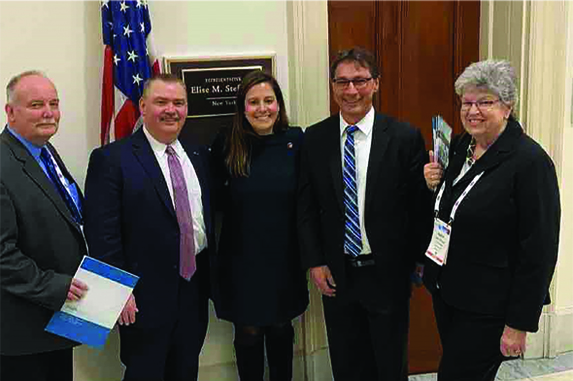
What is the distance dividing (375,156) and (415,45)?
1111mm

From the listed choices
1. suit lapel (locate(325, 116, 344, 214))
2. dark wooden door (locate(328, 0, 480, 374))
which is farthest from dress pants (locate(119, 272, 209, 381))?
dark wooden door (locate(328, 0, 480, 374))

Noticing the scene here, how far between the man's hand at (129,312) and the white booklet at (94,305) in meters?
0.09

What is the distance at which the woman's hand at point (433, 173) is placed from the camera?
7.33ft

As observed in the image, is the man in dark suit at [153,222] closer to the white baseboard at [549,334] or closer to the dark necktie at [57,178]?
the dark necktie at [57,178]

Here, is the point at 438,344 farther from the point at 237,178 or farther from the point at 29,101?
the point at 29,101

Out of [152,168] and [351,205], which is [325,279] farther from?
[152,168]

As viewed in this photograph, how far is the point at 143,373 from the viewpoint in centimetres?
236

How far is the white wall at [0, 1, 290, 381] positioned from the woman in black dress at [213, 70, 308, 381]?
0.38 metres

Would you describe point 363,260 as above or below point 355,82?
below

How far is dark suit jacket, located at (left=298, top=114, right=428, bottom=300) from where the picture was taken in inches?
93.1

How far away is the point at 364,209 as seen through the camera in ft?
7.80

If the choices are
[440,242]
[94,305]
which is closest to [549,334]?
[440,242]

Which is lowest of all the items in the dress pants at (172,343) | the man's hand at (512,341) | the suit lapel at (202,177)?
the dress pants at (172,343)

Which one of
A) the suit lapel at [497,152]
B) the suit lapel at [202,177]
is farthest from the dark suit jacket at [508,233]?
the suit lapel at [202,177]
